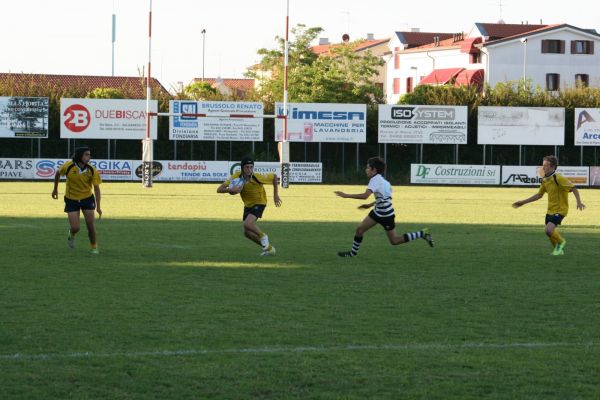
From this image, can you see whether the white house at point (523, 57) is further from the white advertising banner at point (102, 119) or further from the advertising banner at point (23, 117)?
the advertising banner at point (23, 117)

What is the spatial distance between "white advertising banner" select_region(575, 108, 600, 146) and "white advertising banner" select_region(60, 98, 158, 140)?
22.4 m

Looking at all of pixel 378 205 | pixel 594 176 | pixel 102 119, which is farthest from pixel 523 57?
pixel 378 205

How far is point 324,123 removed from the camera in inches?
2250

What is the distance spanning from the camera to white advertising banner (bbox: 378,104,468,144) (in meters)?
58.1

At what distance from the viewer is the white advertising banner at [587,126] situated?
5991 centimetres

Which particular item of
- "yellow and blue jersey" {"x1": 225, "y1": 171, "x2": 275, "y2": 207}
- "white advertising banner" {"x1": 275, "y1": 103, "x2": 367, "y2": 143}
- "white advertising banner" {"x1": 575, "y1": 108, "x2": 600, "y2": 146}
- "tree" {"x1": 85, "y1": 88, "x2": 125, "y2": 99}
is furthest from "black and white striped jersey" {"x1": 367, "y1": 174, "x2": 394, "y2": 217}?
"tree" {"x1": 85, "y1": 88, "x2": 125, "y2": 99}

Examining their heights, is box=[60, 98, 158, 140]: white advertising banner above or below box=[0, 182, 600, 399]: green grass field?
above

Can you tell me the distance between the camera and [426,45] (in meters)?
108

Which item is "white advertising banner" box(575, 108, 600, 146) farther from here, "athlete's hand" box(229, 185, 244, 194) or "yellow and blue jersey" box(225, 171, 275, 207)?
"athlete's hand" box(229, 185, 244, 194)

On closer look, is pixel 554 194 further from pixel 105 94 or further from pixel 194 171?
pixel 105 94

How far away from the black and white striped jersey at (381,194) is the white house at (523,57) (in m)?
78.8

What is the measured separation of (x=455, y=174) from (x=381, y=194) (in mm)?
39978

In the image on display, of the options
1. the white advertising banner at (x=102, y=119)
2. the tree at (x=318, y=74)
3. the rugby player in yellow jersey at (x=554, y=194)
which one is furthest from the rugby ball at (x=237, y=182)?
the tree at (x=318, y=74)

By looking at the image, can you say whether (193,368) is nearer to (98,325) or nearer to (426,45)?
(98,325)
